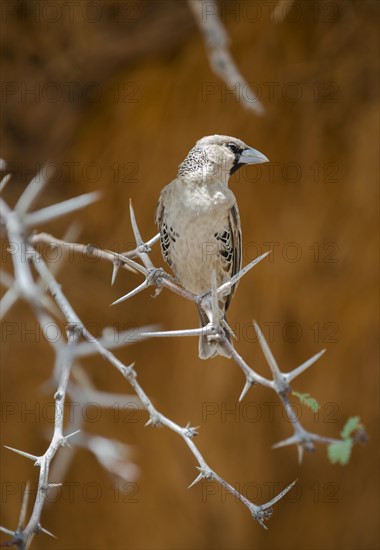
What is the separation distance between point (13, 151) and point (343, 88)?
103 inches

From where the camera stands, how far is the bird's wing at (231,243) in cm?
403

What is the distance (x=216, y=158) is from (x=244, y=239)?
2062 mm

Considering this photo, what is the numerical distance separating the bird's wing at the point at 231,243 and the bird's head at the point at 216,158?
217 millimetres

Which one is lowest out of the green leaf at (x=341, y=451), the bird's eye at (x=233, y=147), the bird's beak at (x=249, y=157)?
the green leaf at (x=341, y=451)

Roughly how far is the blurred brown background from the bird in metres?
1.66

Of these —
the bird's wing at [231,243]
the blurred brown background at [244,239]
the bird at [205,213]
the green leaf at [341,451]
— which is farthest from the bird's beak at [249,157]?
the blurred brown background at [244,239]

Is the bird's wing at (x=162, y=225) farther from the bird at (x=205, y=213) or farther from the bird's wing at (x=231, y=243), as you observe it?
the bird's wing at (x=231, y=243)

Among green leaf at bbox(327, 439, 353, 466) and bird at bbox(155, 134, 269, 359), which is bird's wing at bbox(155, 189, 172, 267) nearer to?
bird at bbox(155, 134, 269, 359)

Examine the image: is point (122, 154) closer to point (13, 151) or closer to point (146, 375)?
point (13, 151)

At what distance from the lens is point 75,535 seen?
632 cm

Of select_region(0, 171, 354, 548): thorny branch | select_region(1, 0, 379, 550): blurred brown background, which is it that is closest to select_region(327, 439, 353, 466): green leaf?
select_region(0, 171, 354, 548): thorny branch

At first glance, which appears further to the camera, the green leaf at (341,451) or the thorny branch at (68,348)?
the green leaf at (341,451)

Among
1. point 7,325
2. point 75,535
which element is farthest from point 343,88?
point 75,535

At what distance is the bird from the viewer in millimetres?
3820
